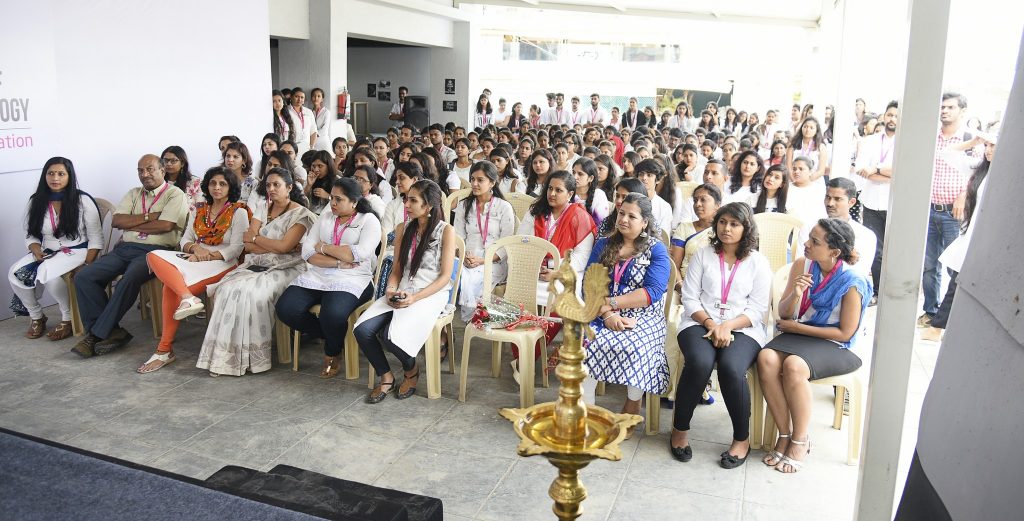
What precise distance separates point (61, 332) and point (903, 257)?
188 inches

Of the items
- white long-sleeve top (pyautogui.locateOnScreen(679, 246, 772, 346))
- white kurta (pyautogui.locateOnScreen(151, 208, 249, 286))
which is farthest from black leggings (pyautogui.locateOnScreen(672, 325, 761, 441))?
white kurta (pyautogui.locateOnScreen(151, 208, 249, 286))

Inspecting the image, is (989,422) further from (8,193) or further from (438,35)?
(438,35)

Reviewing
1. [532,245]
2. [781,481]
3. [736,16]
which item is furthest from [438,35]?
[781,481]

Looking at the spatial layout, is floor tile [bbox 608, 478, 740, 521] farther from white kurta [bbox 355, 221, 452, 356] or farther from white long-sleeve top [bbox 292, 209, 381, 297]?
white long-sleeve top [bbox 292, 209, 381, 297]

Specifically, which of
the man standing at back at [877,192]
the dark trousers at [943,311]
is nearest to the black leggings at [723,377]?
the dark trousers at [943,311]

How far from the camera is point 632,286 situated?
3680mm

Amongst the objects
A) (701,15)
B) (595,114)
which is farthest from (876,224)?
(701,15)

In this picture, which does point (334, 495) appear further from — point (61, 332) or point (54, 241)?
point (54, 241)

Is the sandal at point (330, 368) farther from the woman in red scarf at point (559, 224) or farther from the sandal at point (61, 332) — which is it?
the sandal at point (61, 332)

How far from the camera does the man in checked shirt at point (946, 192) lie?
5133mm

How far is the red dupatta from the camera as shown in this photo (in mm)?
4555

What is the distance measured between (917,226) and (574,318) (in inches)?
65.2

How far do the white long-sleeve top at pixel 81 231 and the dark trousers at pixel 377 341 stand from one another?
2.23 meters

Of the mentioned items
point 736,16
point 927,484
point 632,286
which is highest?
point 736,16
